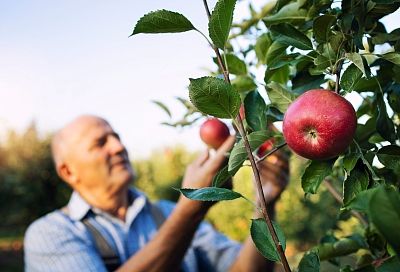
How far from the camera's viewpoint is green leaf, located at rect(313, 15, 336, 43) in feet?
1.77

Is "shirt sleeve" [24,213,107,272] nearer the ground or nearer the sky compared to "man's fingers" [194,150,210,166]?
nearer the ground

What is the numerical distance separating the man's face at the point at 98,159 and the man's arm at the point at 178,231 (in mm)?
594

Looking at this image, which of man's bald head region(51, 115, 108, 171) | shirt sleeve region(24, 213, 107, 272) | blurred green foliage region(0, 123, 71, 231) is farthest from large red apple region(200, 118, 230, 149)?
blurred green foliage region(0, 123, 71, 231)

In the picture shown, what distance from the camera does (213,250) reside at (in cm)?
212

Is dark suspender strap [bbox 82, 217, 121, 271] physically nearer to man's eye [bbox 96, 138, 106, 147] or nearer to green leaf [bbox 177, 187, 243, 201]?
man's eye [bbox 96, 138, 106, 147]

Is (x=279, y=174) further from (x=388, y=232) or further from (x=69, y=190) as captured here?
(x=69, y=190)

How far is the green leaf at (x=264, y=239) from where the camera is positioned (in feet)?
1.56

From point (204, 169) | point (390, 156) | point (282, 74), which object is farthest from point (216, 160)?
point (390, 156)

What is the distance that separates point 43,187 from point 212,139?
9202 mm

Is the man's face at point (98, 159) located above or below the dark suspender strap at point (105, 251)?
above

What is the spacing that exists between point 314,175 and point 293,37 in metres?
0.18

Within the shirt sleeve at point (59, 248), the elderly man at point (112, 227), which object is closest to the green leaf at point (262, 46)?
the elderly man at point (112, 227)

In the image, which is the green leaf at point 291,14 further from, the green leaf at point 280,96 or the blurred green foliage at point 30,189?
the blurred green foliage at point 30,189

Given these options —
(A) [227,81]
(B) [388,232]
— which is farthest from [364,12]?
(B) [388,232]
